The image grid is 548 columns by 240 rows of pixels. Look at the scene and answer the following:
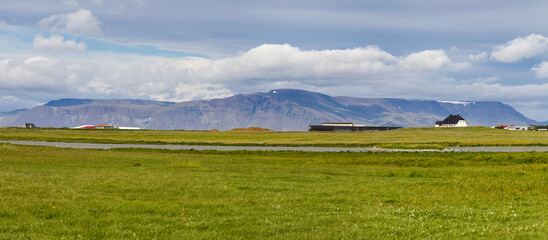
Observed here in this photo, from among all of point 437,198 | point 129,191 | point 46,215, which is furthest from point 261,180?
point 46,215

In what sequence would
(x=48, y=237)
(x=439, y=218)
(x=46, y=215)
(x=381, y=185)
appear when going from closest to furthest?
(x=48, y=237) → (x=46, y=215) → (x=439, y=218) → (x=381, y=185)

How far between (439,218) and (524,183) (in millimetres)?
15808

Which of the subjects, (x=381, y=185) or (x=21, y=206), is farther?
(x=381, y=185)

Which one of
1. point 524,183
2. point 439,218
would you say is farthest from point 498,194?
point 439,218

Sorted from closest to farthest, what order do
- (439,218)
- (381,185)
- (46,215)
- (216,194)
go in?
(46,215) < (439,218) < (216,194) < (381,185)

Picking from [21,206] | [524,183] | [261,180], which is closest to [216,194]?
[261,180]

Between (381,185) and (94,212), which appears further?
(381,185)

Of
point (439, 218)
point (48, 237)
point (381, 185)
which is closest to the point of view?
point (48, 237)

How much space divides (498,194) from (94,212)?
2086 centimetres

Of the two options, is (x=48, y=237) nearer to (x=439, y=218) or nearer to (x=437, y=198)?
(x=439, y=218)

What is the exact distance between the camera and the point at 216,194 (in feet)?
76.7

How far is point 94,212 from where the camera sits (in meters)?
17.1

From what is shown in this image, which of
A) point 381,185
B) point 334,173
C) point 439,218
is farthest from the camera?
point 334,173

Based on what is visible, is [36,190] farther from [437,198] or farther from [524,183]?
[524,183]
